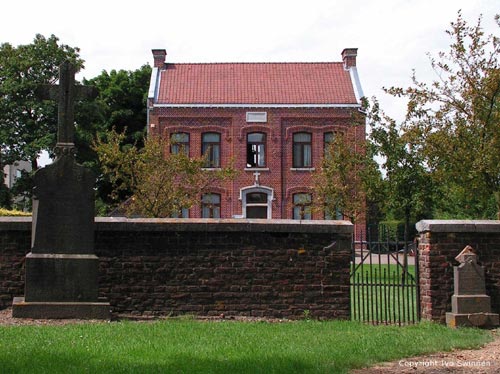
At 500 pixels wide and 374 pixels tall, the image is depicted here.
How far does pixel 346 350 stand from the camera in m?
7.90

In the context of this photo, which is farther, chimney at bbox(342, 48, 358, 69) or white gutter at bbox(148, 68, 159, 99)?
chimney at bbox(342, 48, 358, 69)

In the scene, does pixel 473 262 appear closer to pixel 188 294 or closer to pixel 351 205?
pixel 188 294

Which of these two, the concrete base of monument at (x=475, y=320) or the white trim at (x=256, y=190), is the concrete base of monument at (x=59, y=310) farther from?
the white trim at (x=256, y=190)

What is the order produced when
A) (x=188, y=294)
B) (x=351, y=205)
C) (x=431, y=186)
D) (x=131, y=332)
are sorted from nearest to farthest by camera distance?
(x=131, y=332) < (x=188, y=294) < (x=431, y=186) < (x=351, y=205)

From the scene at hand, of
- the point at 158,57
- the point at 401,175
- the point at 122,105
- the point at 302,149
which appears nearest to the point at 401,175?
the point at 401,175

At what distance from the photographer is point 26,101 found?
37.3m

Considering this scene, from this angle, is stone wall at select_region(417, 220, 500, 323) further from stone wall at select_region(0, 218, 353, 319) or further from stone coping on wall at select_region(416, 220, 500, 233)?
stone wall at select_region(0, 218, 353, 319)

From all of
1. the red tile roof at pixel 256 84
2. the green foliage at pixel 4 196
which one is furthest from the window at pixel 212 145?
the green foliage at pixel 4 196

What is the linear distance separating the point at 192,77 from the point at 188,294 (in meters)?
26.9

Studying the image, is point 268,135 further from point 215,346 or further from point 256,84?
point 215,346

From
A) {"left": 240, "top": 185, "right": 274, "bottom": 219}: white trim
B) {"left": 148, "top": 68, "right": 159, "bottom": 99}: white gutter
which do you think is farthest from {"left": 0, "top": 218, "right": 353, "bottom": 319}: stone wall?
{"left": 148, "top": 68, "right": 159, "bottom": 99}: white gutter

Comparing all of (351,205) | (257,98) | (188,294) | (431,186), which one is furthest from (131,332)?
(257,98)

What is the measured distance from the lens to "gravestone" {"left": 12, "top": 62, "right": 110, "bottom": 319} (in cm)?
1030

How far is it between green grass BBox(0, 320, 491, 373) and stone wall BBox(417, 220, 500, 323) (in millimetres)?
671
